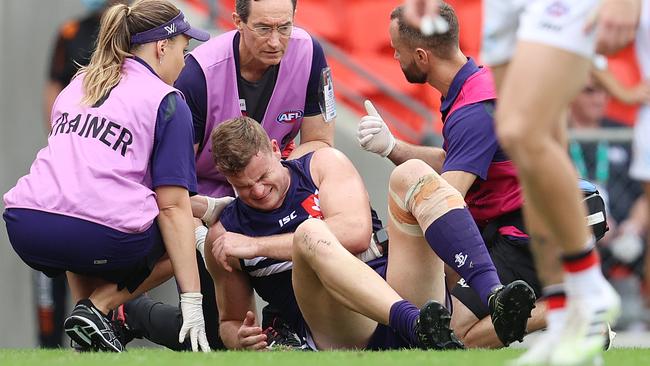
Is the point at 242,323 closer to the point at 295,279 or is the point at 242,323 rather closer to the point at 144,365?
the point at 295,279

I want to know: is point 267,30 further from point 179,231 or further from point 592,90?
point 592,90

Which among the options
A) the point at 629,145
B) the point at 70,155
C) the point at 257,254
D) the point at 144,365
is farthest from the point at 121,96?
the point at 629,145

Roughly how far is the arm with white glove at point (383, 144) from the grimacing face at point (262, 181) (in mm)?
514

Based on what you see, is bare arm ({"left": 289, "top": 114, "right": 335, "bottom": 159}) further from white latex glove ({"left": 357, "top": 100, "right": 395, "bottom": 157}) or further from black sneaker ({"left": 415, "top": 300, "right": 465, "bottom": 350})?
black sneaker ({"left": 415, "top": 300, "right": 465, "bottom": 350})

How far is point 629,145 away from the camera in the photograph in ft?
24.7

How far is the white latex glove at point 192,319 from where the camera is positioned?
465cm

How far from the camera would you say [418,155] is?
544cm

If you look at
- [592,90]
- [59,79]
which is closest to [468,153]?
[59,79]

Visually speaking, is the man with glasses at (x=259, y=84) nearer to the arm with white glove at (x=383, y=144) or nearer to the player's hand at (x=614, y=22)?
the arm with white glove at (x=383, y=144)

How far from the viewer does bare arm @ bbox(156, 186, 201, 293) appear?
15.3ft

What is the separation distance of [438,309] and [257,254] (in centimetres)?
87

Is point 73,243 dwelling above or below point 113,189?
below

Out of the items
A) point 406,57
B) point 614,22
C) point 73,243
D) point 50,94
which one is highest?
point 614,22

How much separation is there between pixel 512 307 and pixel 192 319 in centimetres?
119
